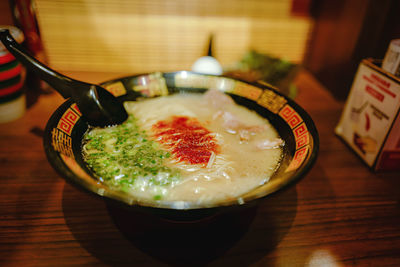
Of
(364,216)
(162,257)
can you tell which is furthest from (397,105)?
(162,257)

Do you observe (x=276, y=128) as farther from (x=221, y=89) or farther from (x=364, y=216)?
(x=364, y=216)

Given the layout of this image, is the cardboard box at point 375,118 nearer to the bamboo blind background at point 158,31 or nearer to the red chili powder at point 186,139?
the red chili powder at point 186,139

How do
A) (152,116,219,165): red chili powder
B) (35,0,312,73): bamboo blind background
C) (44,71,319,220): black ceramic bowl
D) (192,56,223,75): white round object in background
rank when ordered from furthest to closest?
(35,0,312,73): bamboo blind background
(192,56,223,75): white round object in background
(152,116,219,165): red chili powder
(44,71,319,220): black ceramic bowl

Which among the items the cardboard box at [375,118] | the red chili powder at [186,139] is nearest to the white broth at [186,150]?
the red chili powder at [186,139]

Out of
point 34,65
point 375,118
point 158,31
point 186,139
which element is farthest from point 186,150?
point 158,31

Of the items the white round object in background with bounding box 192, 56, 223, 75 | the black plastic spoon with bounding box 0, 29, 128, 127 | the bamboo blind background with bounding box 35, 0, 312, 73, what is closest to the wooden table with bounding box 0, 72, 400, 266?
the black plastic spoon with bounding box 0, 29, 128, 127

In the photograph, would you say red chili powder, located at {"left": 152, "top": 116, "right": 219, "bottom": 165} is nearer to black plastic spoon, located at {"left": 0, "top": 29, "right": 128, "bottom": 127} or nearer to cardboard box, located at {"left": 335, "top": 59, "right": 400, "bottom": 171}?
black plastic spoon, located at {"left": 0, "top": 29, "right": 128, "bottom": 127}

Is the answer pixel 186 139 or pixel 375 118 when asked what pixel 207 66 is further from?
pixel 375 118

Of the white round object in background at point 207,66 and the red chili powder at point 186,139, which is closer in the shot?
the red chili powder at point 186,139
